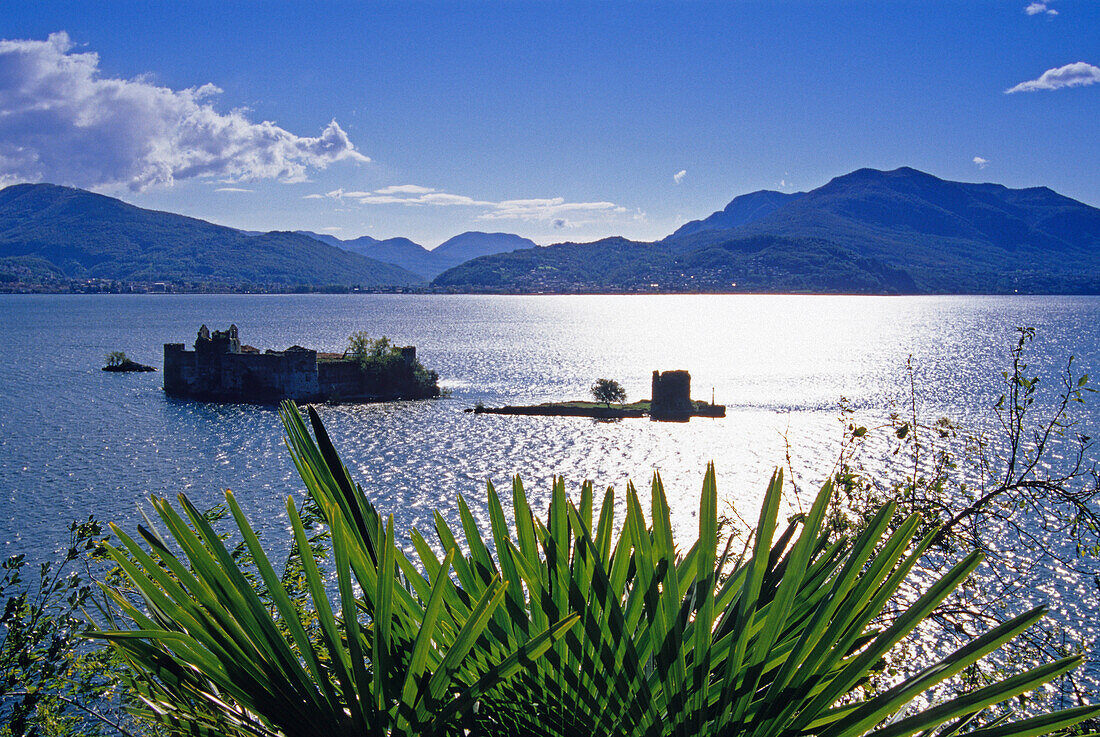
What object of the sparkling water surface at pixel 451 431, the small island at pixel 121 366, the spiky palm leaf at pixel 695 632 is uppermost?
the spiky palm leaf at pixel 695 632

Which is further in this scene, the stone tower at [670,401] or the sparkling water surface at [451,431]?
the stone tower at [670,401]

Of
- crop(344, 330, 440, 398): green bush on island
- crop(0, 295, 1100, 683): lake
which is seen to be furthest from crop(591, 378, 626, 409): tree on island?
crop(344, 330, 440, 398): green bush on island

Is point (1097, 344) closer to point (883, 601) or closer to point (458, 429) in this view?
point (458, 429)

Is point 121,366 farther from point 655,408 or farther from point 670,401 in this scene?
point 670,401

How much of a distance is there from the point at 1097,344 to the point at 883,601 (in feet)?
505

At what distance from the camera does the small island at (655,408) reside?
69.8 metres

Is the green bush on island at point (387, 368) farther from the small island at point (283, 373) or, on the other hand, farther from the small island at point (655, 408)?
the small island at point (655, 408)

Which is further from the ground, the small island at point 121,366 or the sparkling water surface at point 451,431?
the small island at point 121,366

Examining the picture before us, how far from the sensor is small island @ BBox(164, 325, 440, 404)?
71688 millimetres

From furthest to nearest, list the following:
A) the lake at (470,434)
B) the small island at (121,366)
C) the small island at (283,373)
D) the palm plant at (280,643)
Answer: the small island at (121,366) → the small island at (283,373) → the lake at (470,434) → the palm plant at (280,643)

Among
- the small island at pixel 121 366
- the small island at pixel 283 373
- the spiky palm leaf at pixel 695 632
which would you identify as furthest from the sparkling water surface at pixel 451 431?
the small island at pixel 283 373

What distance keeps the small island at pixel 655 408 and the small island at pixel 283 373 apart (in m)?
11.5

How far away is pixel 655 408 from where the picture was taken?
70250 millimetres

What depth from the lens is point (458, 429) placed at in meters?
62.7
